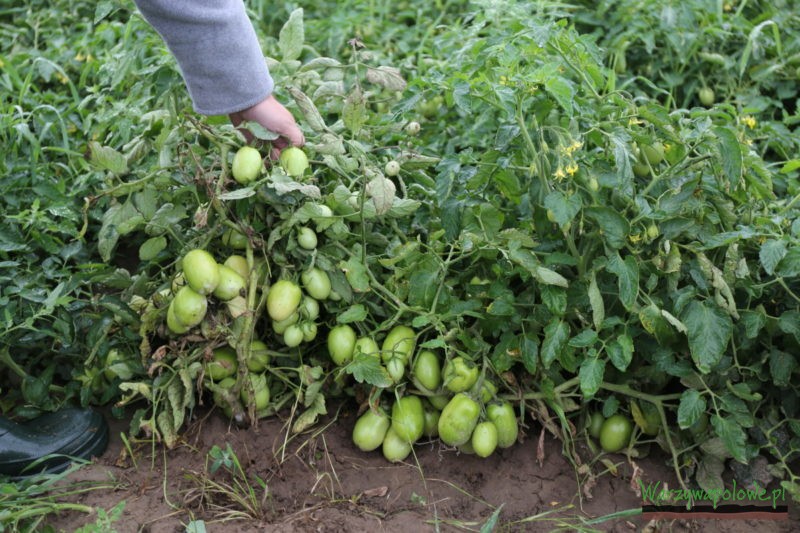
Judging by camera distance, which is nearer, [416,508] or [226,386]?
[416,508]

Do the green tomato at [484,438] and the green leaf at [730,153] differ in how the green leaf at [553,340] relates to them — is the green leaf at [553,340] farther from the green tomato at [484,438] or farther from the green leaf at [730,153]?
the green leaf at [730,153]

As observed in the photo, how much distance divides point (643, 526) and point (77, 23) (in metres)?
3.39

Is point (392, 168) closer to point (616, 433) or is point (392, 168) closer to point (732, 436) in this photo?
point (616, 433)

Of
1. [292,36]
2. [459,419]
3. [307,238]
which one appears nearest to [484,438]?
[459,419]

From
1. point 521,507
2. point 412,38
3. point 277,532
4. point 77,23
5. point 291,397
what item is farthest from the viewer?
point 77,23

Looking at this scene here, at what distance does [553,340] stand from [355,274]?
20.1 inches

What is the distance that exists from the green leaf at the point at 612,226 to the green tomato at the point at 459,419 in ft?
1.66

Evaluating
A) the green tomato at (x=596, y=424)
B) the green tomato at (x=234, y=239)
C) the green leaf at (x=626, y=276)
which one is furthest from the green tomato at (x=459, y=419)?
the green tomato at (x=234, y=239)

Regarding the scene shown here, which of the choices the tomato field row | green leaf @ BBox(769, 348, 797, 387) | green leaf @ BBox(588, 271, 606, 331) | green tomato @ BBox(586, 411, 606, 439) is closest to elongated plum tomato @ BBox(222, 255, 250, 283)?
the tomato field row

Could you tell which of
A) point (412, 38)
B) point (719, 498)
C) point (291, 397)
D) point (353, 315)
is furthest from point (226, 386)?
point (412, 38)

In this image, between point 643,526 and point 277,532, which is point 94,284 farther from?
point 643,526

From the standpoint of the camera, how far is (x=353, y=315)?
6.76 ft

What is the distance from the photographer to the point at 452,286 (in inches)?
86.3

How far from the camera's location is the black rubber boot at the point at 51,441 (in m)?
2.10
